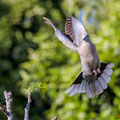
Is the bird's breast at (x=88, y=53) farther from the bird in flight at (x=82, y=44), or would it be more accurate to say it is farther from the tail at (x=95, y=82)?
the tail at (x=95, y=82)

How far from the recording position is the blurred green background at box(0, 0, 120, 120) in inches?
112

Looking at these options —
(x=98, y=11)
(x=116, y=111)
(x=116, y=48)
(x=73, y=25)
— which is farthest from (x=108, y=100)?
(x=73, y=25)

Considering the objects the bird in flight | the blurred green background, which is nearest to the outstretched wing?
Result: the bird in flight

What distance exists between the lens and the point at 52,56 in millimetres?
3256

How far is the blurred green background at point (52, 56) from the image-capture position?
2.86 meters

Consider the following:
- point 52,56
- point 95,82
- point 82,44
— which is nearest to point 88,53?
point 82,44

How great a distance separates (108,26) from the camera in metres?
3.02

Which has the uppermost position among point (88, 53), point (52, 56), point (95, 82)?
point (88, 53)

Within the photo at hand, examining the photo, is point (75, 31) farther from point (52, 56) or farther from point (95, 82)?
point (52, 56)

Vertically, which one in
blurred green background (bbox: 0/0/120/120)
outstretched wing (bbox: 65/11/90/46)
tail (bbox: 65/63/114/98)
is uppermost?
outstretched wing (bbox: 65/11/90/46)

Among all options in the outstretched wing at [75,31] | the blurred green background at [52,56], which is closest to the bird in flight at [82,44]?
A: the outstretched wing at [75,31]

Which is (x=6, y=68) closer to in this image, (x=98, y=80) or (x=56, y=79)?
(x=56, y=79)

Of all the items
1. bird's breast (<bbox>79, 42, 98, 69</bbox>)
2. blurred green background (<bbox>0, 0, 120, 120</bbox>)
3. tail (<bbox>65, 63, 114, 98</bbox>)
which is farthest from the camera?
blurred green background (<bbox>0, 0, 120, 120</bbox>)

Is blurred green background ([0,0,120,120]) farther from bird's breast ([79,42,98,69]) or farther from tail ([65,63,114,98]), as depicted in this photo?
bird's breast ([79,42,98,69])
